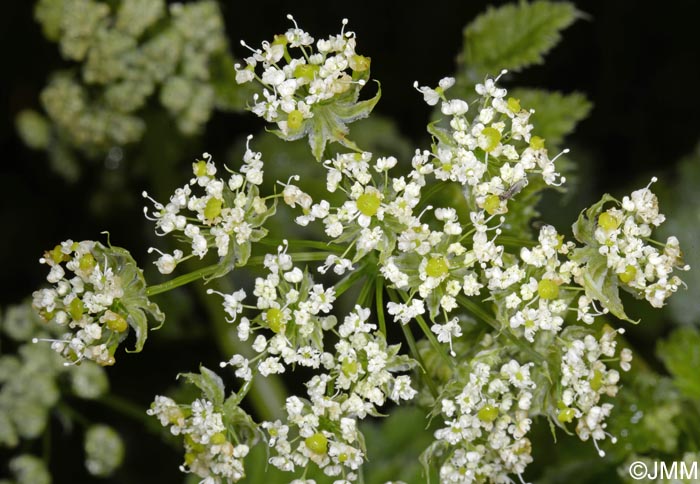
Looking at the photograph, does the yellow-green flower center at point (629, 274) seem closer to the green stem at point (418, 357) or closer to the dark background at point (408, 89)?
the green stem at point (418, 357)

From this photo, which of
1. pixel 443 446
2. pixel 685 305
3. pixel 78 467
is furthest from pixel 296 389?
pixel 685 305

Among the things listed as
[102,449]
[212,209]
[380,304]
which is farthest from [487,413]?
[102,449]

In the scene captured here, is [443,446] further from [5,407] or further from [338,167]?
[5,407]

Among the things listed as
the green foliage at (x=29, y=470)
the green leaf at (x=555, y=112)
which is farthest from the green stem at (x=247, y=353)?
the green leaf at (x=555, y=112)

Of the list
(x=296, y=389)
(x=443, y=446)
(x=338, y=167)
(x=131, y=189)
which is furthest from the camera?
(x=131, y=189)

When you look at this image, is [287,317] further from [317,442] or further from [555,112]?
[555,112]

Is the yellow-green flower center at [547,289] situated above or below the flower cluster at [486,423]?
above
